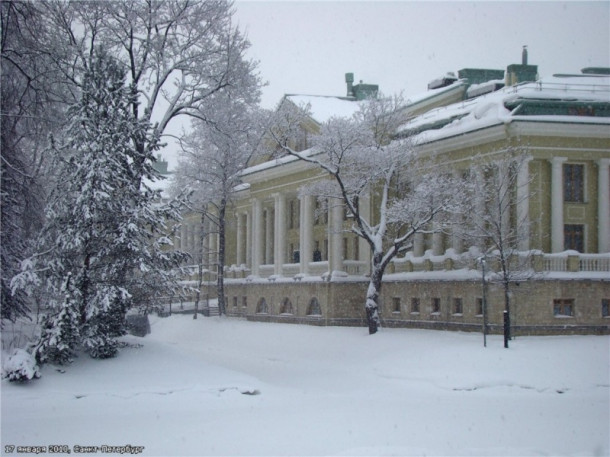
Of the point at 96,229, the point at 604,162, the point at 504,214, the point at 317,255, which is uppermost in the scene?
the point at 604,162

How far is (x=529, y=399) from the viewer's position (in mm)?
20812

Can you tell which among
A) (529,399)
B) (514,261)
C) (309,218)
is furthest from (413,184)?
(529,399)

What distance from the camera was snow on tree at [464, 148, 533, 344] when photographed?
2873 centimetres

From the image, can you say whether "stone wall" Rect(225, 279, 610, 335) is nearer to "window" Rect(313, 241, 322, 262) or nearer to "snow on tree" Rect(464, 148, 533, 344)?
"snow on tree" Rect(464, 148, 533, 344)

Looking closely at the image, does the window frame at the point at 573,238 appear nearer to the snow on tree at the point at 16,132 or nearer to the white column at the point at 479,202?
the white column at the point at 479,202

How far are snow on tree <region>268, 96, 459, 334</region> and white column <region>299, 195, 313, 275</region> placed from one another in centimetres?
651

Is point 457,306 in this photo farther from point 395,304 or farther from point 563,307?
point 563,307

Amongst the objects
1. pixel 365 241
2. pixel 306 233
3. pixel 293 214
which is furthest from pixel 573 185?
pixel 293 214

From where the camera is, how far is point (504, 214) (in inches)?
1227

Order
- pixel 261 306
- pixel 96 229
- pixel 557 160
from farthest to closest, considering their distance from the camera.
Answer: pixel 261 306, pixel 557 160, pixel 96 229

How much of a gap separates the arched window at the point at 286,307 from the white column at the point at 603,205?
18039mm

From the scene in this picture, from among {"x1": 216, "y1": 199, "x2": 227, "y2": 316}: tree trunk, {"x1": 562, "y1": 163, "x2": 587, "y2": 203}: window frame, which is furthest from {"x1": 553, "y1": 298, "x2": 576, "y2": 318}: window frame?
{"x1": 216, "y1": 199, "x2": 227, "y2": 316}: tree trunk

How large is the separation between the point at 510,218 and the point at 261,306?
19469mm

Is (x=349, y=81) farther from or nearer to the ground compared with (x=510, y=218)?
farther from the ground
